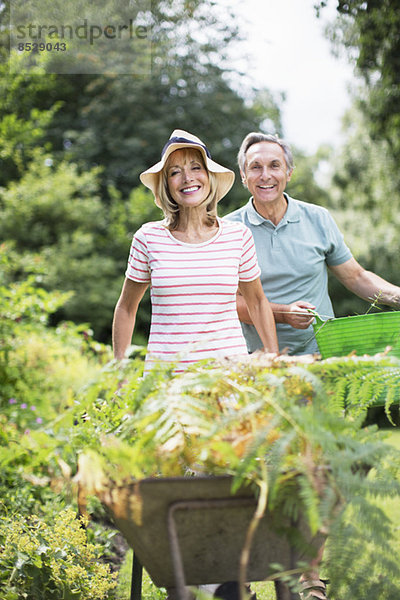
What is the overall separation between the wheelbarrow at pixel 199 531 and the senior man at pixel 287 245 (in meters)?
1.43

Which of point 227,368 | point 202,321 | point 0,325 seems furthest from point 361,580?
point 0,325

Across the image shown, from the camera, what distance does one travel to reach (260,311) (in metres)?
2.50

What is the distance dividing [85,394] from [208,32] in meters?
12.9

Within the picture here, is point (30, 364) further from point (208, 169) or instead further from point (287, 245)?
point (208, 169)

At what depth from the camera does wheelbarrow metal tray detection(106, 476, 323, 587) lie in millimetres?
1309

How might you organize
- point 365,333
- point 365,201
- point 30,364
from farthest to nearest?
point 365,201 < point 30,364 < point 365,333

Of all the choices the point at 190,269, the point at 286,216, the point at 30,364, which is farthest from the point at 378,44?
the point at 190,269

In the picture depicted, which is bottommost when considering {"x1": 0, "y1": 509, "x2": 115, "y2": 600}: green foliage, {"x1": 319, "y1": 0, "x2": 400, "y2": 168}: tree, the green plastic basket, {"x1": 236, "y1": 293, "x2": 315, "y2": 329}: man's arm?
{"x1": 0, "y1": 509, "x2": 115, "y2": 600}: green foliage

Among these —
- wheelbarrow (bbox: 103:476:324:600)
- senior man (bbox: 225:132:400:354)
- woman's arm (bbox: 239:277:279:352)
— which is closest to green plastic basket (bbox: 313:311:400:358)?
woman's arm (bbox: 239:277:279:352)

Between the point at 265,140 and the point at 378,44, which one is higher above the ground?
the point at 378,44

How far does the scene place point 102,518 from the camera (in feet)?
12.9

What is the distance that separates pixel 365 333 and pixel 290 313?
436mm

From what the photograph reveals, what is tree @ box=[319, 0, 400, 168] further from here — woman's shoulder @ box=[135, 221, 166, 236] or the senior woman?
woman's shoulder @ box=[135, 221, 166, 236]

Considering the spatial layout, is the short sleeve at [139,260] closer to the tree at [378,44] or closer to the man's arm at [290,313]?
the man's arm at [290,313]
